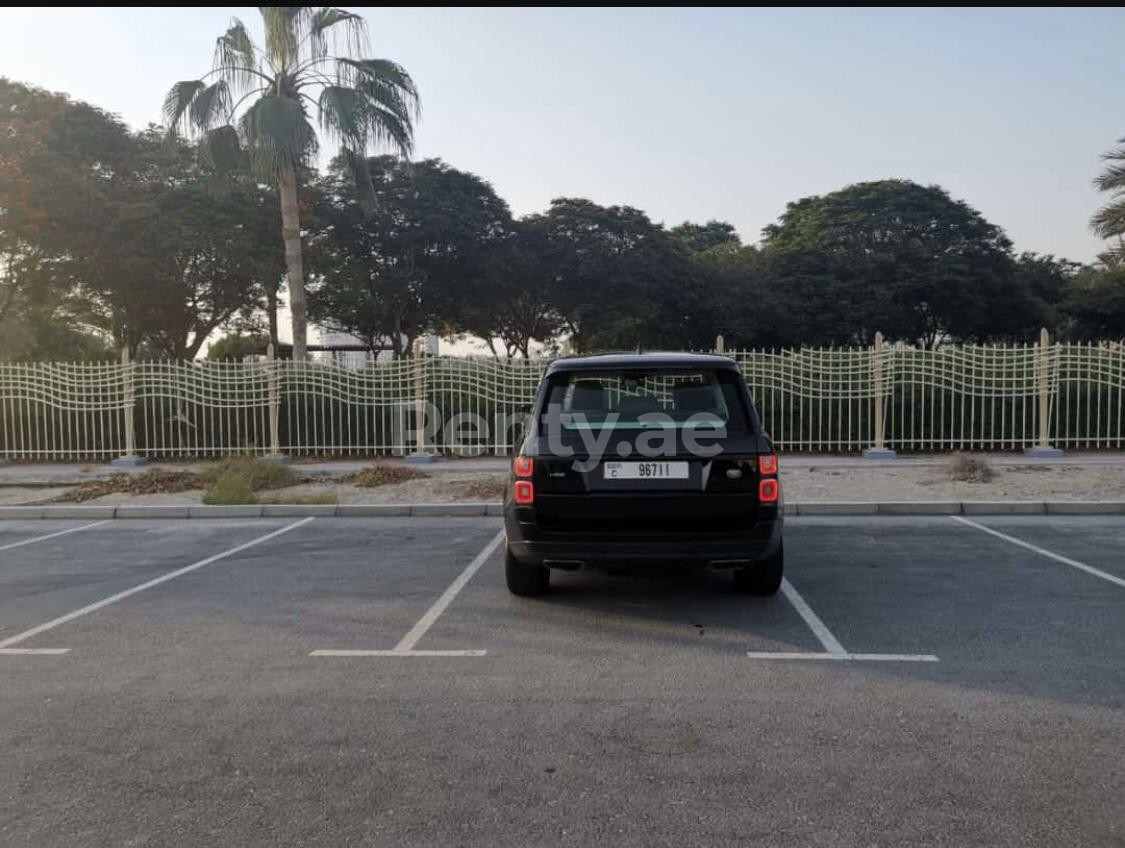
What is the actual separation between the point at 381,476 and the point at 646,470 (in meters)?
7.62

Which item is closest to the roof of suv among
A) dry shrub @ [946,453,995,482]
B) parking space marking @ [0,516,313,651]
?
parking space marking @ [0,516,313,651]

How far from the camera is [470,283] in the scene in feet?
115

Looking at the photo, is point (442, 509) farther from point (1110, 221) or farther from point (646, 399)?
point (1110, 221)

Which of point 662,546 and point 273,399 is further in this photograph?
point 273,399

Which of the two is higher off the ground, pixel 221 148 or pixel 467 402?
pixel 221 148

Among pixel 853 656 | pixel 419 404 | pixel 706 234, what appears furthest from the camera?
pixel 706 234

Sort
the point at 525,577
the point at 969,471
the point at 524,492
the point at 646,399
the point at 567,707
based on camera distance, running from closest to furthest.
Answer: the point at 567,707 → the point at 524,492 → the point at 646,399 → the point at 525,577 → the point at 969,471

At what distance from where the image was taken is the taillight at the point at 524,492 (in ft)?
17.7

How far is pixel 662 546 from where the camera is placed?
5258mm

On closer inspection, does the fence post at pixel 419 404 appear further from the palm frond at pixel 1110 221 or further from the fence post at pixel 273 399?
the palm frond at pixel 1110 221

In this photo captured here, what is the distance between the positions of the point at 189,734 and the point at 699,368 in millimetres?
3540

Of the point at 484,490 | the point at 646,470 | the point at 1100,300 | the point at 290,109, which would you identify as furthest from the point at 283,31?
the point at 1100,300

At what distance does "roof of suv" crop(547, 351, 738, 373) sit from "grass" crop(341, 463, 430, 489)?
681 cm

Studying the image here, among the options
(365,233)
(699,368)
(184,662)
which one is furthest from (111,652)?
(365,233)
